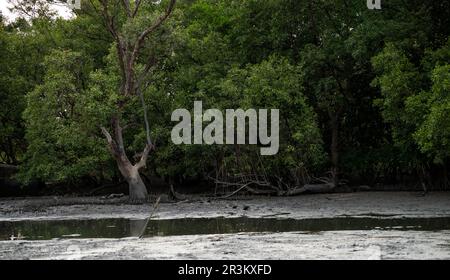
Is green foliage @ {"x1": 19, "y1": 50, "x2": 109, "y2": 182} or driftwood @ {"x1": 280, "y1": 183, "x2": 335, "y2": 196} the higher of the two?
green foliage @ {"x1": 19, "y1": 50, "x2": 109, "y2": 182}

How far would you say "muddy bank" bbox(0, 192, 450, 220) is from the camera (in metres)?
27.3

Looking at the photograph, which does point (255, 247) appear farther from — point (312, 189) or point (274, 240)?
point (312, 189)

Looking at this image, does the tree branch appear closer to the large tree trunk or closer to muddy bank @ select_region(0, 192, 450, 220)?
the large tree trunk

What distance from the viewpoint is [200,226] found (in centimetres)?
2433

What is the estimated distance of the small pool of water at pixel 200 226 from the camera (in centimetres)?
2212

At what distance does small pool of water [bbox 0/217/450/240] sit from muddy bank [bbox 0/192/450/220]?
1.70 m

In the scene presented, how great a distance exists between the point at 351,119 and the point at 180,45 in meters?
11.0

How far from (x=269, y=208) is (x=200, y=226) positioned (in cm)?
669

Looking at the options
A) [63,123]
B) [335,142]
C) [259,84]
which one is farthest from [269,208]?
[63,123]

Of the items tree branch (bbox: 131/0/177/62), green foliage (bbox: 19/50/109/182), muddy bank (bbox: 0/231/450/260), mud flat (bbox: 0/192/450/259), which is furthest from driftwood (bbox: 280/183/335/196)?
muddy bank (bbox: 0/231/450/260)

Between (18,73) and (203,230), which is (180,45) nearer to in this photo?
(18,73)

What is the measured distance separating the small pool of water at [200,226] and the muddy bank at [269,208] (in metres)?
1.70
